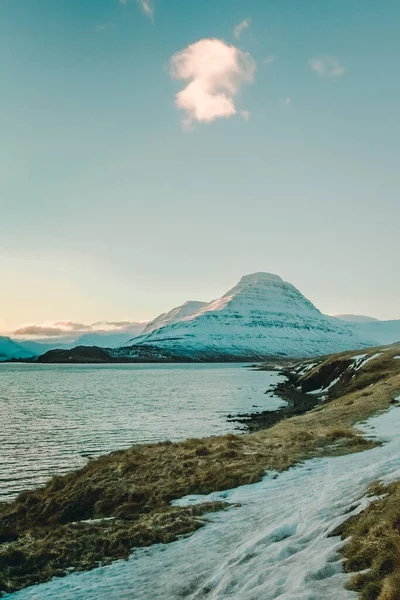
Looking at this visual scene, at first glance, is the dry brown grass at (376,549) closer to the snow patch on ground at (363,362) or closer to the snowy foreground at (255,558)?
the snowy foreground at (255,558)

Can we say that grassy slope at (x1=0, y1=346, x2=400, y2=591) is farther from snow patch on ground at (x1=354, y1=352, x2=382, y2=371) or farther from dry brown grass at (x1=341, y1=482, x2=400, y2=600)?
snow patch on ground at (x1=354, y1=352, x2=382, y2=371)

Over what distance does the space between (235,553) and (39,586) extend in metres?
4.47

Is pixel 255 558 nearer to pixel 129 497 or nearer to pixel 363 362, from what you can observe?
pixel 129 497

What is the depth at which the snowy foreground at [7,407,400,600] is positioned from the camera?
8.74 meters

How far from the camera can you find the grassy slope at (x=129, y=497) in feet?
38.8

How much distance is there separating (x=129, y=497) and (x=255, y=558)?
7109mm

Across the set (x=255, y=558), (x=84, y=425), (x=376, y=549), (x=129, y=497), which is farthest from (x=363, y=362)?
(x=376, y=549)

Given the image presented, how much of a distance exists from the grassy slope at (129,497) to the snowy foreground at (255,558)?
0.84 m

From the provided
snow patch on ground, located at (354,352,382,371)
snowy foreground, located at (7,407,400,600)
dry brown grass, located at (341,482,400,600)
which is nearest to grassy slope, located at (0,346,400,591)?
snowy foreground, located at (7,407,400,600)

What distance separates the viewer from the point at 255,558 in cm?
1003

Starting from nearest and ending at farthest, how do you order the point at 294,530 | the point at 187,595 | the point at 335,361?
1. the point at 187,595
2. the point at 294,530
3. the point at 335,361

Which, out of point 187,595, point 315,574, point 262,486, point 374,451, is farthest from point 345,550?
point 374,451

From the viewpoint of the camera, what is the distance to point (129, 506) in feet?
49.9

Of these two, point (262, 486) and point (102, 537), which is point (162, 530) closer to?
point (102, 537)
